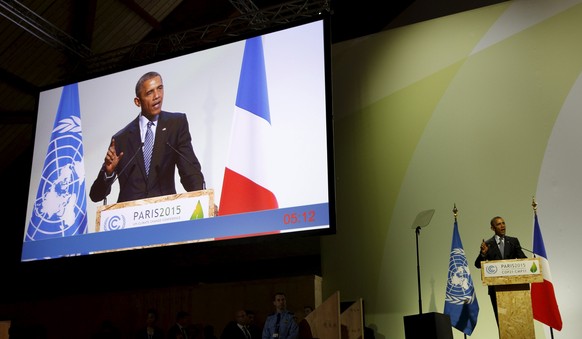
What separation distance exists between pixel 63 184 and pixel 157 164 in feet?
3.77

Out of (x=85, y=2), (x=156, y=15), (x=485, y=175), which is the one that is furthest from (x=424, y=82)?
(x=85, y=2)

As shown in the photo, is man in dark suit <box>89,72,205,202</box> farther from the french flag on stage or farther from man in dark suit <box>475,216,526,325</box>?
the french flag on stage

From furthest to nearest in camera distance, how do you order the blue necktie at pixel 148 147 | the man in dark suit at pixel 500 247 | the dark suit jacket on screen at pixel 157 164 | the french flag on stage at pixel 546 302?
1. the blue necktie at pixel 148 147
2. the dark suit jacket on screen at pixel 157 164
3. the man in dark suit at pixel 500 247
4. the french flag on stage at pixel 546 302

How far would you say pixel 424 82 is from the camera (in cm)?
701

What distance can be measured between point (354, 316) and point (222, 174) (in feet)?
5.86

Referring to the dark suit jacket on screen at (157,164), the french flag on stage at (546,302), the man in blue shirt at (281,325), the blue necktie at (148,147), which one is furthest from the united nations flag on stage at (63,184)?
the french flag on stage at (546,302)

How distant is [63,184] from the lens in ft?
22.1

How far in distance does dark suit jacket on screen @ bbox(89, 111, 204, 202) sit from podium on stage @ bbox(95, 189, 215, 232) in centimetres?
7

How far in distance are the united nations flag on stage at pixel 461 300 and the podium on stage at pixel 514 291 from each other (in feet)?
3.30

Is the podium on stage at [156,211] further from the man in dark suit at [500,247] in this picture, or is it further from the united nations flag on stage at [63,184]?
the man in dark suit at [500,247]

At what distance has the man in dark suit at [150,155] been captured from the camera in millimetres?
6242

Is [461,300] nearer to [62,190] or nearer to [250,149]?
[250,149]

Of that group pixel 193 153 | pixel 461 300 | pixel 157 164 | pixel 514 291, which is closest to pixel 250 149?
pixel 193 153

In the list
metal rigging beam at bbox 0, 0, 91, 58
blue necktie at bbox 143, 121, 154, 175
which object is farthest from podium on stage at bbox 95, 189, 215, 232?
metal rigging beam at bbox 0, 0, 91, 58
